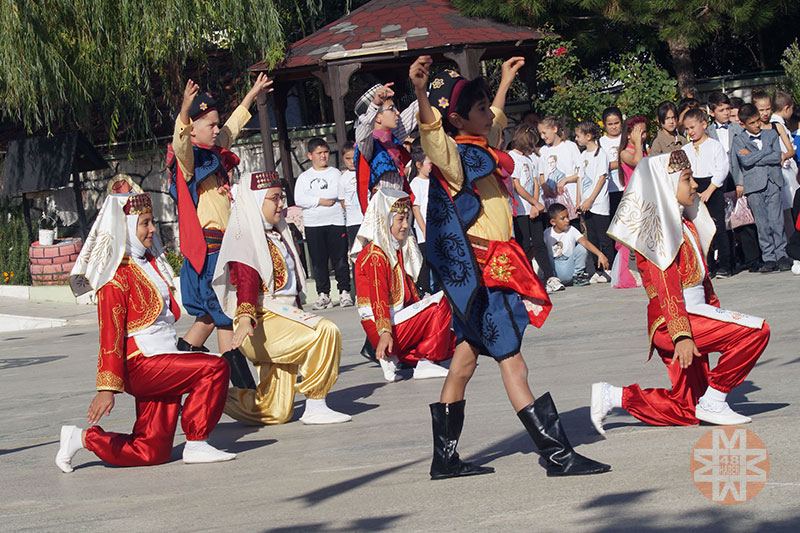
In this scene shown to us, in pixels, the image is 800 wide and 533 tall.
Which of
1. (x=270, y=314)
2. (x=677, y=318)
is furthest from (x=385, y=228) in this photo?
(x=677, y=318)

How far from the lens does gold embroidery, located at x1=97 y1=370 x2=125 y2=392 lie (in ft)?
19.3

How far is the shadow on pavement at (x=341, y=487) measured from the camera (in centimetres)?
514

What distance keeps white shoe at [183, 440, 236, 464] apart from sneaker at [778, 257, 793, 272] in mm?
8021

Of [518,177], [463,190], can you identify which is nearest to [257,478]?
[463,190]

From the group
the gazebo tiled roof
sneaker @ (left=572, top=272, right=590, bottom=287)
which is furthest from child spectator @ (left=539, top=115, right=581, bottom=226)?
the gazebo tiled roof

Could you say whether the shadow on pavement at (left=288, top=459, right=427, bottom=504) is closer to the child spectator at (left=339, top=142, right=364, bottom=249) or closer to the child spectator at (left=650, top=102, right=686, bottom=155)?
the child spectator at (left=650, top=102, right=686, bottom=155)

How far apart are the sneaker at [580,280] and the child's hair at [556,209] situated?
2.54 feet

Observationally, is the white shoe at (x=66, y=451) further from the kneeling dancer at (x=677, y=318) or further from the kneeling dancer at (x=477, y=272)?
the kneeling dancer at (x=677, y=318)

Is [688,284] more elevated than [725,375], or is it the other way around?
→ [688,284]

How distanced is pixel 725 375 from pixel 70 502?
334 cm

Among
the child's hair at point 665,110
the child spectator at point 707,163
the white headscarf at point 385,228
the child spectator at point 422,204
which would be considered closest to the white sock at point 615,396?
the white headscarf at point 385,228

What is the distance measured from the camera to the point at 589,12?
53.8ft

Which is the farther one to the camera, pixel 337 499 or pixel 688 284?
pixel 688 284

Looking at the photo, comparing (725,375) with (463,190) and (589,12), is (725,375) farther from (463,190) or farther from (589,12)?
(589,12)
